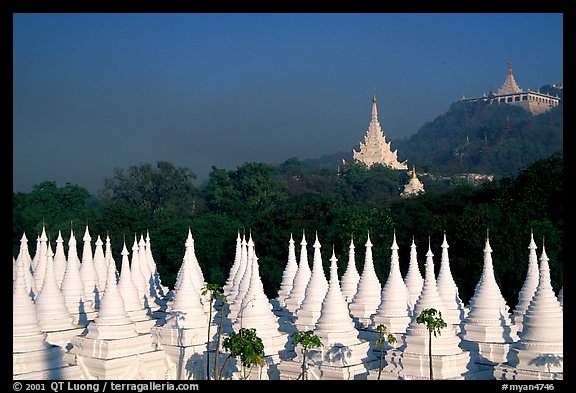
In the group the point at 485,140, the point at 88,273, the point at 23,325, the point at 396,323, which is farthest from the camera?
the point at 485,140

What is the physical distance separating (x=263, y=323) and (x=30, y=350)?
303 inches

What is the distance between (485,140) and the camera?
14775cm

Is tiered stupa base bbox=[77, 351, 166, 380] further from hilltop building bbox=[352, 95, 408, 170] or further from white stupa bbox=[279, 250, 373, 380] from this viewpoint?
hilltop building bbox=[352, 95, 408, 170]

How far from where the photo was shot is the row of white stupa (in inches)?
1013

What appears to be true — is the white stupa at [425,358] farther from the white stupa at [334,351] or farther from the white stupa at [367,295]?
the white stupa at [367,295]

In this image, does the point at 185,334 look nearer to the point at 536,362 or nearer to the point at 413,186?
the point at 536,362

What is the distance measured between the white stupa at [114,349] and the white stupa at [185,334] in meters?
0.79

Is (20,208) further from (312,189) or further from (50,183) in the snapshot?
(312,189)

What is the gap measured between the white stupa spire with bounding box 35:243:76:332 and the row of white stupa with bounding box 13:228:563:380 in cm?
4

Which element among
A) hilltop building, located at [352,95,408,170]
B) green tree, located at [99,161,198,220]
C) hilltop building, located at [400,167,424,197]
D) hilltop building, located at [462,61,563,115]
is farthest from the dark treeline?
hilltop building, located at [462,61,563,115]

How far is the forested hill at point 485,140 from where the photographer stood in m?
131

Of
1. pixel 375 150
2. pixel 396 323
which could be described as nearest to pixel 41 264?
pixel 396 323
